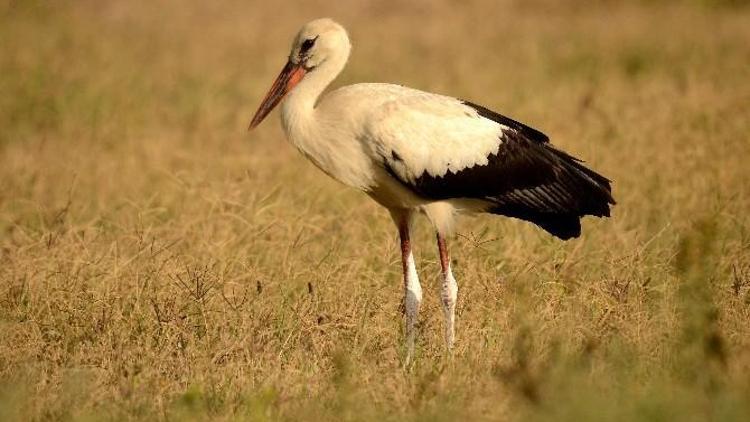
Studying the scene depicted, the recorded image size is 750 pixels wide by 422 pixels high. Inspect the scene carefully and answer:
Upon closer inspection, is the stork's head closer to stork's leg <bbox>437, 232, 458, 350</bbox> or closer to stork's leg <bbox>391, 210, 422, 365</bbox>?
stork's leg <bbox>391, 210, 422, 365</bbox>

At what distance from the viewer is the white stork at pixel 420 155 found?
5188mm

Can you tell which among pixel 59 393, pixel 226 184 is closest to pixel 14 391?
pixel 59 393

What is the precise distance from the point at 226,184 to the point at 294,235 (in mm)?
610

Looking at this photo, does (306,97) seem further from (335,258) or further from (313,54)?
(335,258)

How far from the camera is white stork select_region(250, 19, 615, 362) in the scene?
5188mm

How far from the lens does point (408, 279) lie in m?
5.44

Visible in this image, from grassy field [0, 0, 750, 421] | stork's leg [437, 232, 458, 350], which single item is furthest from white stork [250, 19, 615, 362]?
grassy field [0, 0, 750, 421]

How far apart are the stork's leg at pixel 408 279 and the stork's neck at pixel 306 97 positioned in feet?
1.95

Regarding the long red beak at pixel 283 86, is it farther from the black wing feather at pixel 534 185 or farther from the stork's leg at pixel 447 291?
the stork's leg at pixel 447 291

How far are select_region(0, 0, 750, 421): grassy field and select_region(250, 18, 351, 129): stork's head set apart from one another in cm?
80

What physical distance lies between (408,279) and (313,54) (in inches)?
38.9

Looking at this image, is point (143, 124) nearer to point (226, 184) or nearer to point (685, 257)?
point (226, 184)

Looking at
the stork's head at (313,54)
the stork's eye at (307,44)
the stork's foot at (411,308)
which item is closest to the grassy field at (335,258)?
the stork's foot at (411,308)

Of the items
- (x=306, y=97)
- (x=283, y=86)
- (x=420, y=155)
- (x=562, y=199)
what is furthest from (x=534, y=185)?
(x=283, y=86)
